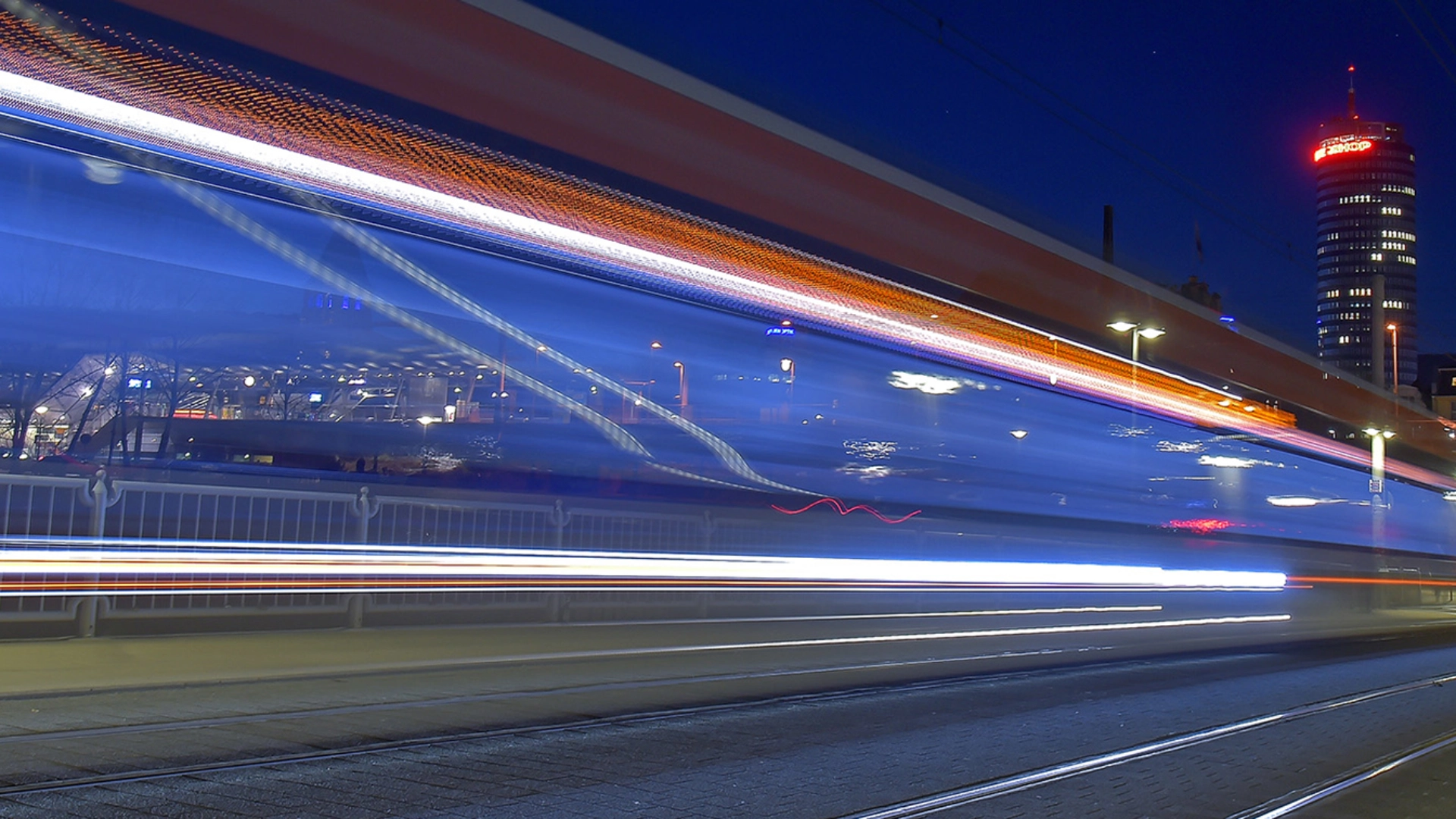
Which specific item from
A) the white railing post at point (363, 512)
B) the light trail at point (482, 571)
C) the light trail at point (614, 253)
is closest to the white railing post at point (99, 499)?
the light trail at point (482, 571)

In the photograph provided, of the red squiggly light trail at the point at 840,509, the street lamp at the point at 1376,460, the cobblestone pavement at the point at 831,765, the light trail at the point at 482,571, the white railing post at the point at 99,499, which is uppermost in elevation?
the street lamp at the point at 1376,460

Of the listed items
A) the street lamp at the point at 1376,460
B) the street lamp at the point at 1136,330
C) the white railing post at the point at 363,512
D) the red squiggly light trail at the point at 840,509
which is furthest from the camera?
the street lamp at the point at 1376,460

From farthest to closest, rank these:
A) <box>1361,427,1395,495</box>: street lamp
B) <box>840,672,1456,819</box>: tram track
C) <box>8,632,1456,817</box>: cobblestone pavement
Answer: <box>1361,427,1395,495</box>: street lamp < <box>840,672,1456,819</box>: tram track < <box>8,632,1456,817</box>: cobblestone pavement

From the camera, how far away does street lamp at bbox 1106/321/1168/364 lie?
14.6 m

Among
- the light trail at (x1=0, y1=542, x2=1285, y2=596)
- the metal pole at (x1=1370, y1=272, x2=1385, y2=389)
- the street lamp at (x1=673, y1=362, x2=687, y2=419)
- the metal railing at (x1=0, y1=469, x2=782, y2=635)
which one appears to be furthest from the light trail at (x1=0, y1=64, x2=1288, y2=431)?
the metal pole at (x1=1370, y1=272, x2=1385, y2=389)

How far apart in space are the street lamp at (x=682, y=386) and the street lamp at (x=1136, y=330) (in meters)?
7.15

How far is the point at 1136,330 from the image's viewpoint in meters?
15.0

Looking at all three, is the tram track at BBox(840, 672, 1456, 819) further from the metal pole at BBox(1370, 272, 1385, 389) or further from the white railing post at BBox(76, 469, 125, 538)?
the metal pole at BBox(1370, 272, 1385, 389)

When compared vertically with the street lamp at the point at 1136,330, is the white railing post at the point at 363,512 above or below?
below

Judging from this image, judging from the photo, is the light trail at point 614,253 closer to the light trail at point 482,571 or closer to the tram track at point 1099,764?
the light trail at point 482,571

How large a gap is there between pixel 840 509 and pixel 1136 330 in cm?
577

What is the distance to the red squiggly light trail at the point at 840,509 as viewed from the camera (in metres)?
10.6

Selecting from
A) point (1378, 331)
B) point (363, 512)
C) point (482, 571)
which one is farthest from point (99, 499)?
point (1378, 331)

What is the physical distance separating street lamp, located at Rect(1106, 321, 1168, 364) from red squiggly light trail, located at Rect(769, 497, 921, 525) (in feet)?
14.2
